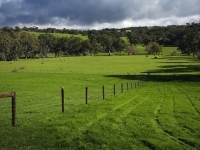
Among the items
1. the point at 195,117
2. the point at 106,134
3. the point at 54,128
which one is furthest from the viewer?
the point at 195,117

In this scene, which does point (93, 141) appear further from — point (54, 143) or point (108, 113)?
point (108, 113)

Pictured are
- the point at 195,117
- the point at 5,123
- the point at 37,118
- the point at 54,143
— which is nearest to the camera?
the point at 54,143

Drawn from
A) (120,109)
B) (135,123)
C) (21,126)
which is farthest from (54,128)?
(120,109)

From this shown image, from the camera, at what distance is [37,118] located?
16953mm

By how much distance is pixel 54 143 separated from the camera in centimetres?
1182

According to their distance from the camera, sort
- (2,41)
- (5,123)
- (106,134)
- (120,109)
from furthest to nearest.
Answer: (2,41) → (120,109) → (5,123) → (106,134)

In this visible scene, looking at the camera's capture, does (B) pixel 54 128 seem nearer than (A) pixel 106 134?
No

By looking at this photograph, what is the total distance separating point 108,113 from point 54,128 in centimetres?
548

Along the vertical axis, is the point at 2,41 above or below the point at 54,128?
above

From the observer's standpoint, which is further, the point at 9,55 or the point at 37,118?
the point at 9,55

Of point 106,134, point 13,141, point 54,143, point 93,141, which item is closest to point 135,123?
point 106,134

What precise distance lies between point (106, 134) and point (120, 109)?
7.79m

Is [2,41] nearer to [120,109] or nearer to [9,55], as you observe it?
[9,55]

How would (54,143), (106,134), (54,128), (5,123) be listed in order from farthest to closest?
(5,123) → (54,128) → (106,134) → (54,143)
